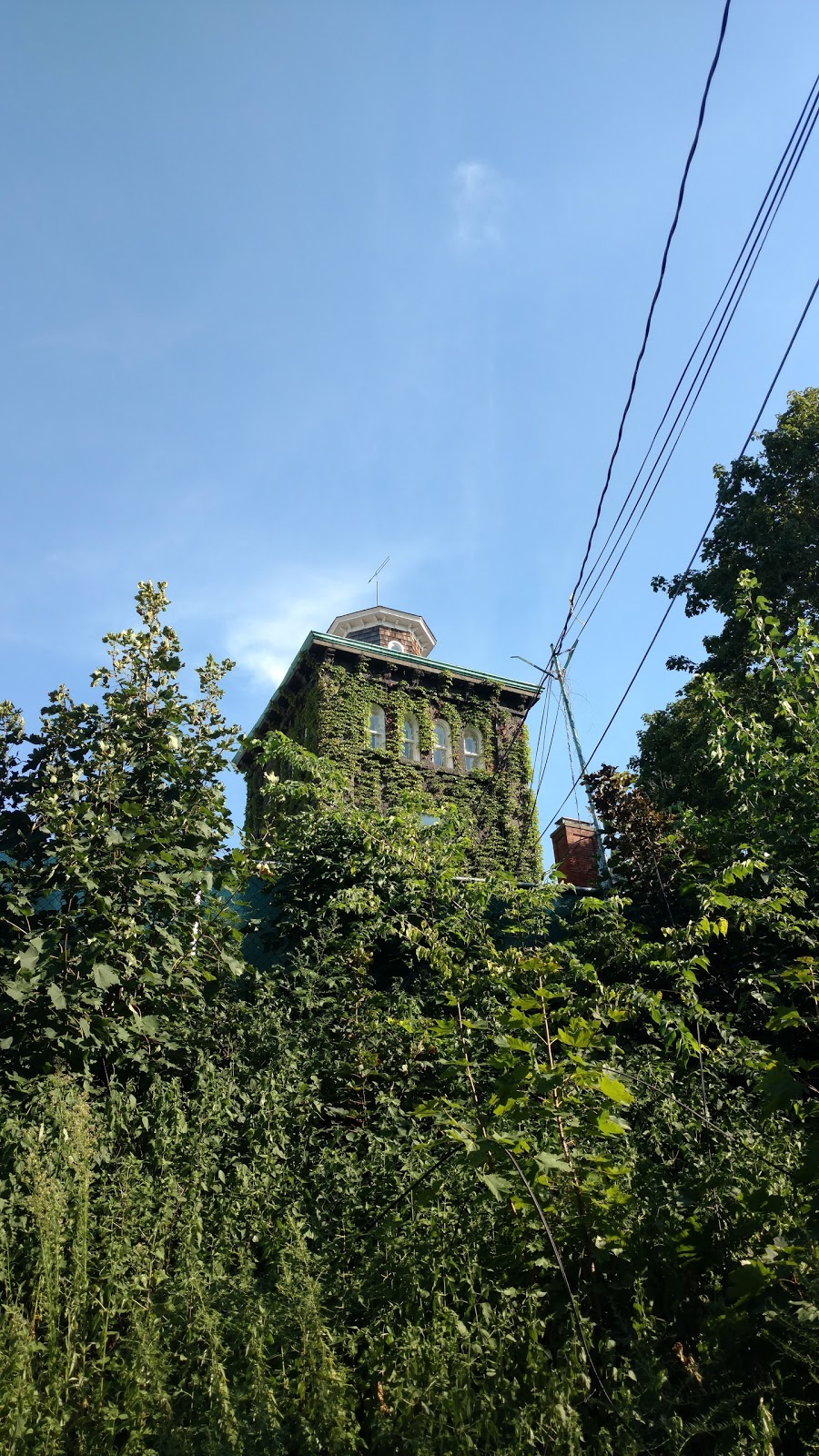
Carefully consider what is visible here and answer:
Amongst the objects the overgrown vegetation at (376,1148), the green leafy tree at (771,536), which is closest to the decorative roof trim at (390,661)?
the green leafy tree at (771,536)

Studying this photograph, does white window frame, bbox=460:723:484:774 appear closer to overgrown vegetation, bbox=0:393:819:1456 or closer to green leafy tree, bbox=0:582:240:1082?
overgrown vegetation, bbox=0:393:819:1456

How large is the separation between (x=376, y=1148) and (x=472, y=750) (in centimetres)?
1908

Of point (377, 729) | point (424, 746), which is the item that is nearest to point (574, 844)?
point (424, 746)

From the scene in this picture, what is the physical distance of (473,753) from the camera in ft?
74.3

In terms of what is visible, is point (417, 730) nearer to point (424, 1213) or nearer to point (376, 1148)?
point (376, 1148)

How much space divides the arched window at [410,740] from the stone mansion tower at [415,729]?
0.07 ft

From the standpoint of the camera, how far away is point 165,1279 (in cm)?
289

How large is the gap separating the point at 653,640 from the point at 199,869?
258 inches

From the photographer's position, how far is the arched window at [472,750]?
882 inches

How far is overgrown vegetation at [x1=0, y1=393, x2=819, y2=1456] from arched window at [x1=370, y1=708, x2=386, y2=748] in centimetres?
1507

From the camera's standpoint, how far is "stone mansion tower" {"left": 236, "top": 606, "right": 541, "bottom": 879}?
20.8m

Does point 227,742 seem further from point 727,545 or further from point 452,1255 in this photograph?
point 727,545

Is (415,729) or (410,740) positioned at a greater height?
(415,729)

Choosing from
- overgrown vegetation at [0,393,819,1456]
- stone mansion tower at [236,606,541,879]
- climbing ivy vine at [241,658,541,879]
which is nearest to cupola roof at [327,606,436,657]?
stone mansion tower at [236,606,541,879]
